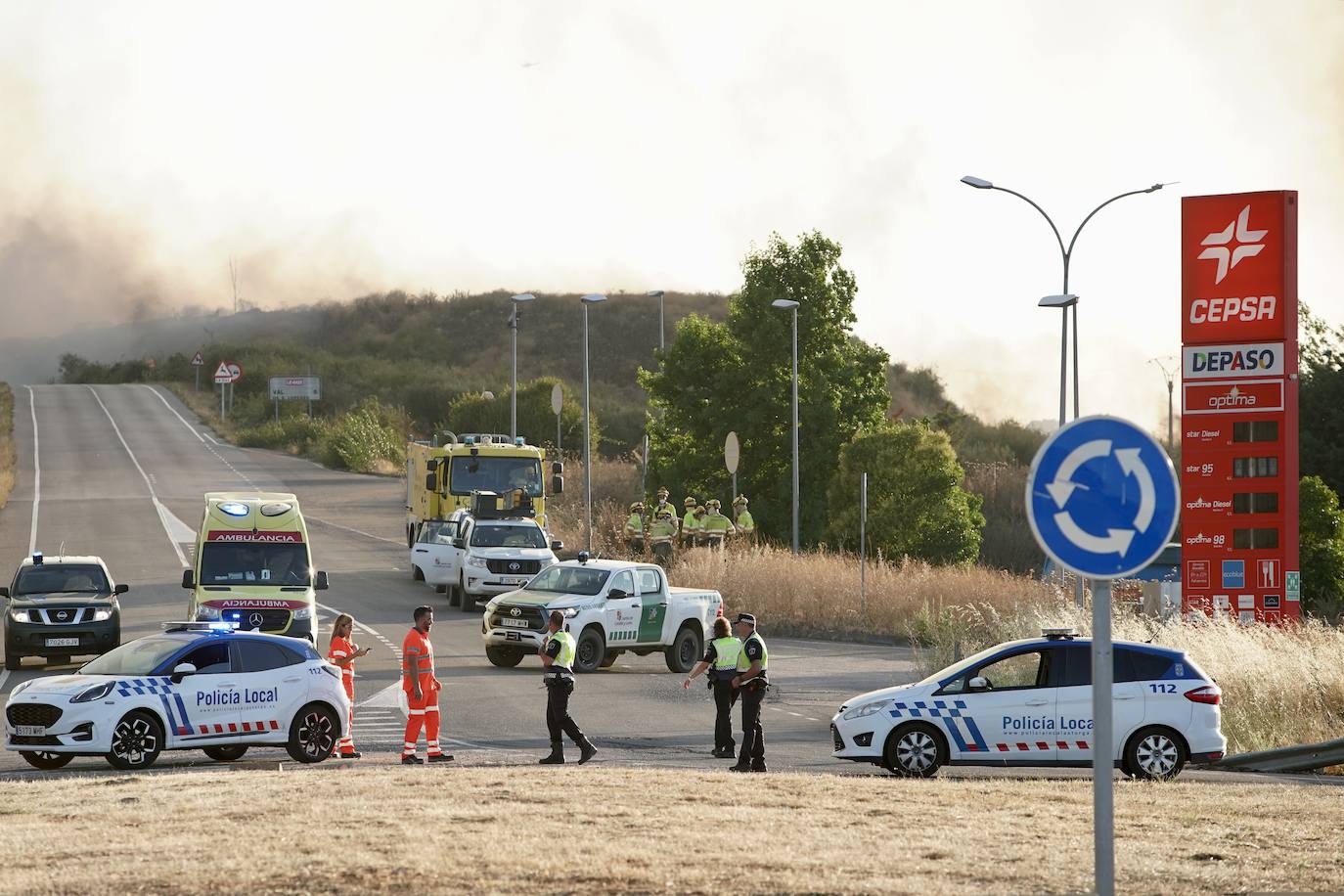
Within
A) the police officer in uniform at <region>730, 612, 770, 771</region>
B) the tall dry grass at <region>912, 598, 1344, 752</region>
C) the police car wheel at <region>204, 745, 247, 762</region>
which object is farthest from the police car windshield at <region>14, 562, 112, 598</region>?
the police officer in uniform at <region>730, 612, 770, 771</region>

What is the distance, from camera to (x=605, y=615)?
25.9 metres

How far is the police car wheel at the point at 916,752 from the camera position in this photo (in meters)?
16.7

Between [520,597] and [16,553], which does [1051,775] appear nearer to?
[520,597]

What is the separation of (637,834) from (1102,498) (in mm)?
4633

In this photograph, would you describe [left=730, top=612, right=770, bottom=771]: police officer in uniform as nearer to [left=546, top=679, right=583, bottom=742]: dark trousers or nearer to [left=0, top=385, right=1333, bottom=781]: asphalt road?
[left=0, top=385, right=1333, bottom=781]: asphalt road

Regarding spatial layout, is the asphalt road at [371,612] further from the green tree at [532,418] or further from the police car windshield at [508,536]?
the green tree at [532,418]

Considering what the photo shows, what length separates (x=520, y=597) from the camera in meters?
26.1

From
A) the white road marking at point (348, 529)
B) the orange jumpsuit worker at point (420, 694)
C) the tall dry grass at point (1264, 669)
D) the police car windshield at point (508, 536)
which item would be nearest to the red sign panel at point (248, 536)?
the police car windshield at point (508, 536)

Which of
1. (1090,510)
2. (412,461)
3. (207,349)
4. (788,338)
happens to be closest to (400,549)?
(412,461)

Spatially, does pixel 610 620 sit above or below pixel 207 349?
below

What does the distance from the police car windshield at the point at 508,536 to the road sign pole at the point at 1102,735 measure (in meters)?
27.4

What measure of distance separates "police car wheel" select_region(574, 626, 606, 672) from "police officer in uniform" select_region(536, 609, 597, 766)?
27.7 feet

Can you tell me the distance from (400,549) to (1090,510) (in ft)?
132

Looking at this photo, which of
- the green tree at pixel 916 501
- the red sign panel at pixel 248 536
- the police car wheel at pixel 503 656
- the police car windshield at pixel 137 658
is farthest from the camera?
the green tree at pixel 916 501
